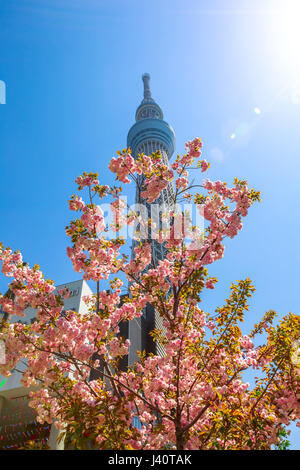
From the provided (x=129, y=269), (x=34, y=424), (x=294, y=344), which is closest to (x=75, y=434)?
(x=129, y=269)

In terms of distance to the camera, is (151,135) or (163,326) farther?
(151,135)

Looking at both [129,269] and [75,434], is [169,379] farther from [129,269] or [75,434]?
[75,434]

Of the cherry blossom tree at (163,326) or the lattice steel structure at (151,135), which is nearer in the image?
the cherry blossom tree at (163,326)

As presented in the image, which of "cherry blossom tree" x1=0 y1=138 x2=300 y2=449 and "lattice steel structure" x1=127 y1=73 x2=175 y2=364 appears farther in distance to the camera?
"lattice steel structure" x1=127 y1=73 x2=175 y2=364

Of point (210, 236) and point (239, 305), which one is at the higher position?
point (210, 236)

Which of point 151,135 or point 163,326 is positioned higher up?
point 151,135

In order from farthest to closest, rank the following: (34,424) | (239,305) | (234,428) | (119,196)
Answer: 1. (34,424)
2. (119,196)
3. (239,305)
4. (234,428)

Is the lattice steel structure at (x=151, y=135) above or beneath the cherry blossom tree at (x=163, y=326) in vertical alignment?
above

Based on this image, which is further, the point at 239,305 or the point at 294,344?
the point at 239,305

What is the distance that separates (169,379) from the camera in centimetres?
613

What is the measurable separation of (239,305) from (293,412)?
1.84 m

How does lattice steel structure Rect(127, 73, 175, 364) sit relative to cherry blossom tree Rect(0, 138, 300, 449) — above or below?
above
